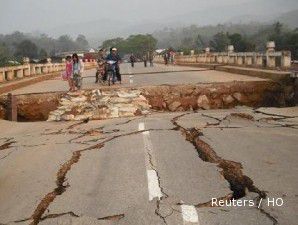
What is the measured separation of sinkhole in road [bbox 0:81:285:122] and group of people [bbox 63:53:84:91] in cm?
110

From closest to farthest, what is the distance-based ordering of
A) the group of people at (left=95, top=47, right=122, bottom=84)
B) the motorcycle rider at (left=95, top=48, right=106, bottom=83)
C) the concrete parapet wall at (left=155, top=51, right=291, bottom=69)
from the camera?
the concrete parapet wall at (left=155, top=51, right=291, bottom=69) → the group of people at (left=95, top=47, right=122, bottom=84) → the motorcycle rider at (left=95, top=48, right=106, bottom=83)

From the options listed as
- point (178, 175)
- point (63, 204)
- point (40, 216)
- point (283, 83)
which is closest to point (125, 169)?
point (178, 175)

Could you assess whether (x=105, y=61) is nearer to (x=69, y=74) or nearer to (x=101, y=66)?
(x=101, y=66)

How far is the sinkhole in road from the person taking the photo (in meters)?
14.6

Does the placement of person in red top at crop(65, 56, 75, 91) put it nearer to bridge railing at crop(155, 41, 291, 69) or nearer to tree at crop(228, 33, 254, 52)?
bridge railing at crop(155, 41, 291, 69)

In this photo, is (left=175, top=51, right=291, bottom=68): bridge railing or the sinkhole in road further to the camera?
(left=175, top=51, right=291, bottom=68): bridge railing

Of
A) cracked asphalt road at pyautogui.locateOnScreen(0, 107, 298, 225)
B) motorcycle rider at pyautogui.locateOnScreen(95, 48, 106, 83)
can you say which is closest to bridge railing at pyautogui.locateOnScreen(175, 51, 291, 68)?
motorcycle rider at pyautogui.locateOnScreen(95, 48, 106, 83)

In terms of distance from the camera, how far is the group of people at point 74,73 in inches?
654

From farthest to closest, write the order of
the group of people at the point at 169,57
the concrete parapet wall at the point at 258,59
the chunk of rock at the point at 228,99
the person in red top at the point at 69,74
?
the group of people at the point at 169,57 < the concrete parapet wall at the point at 258,59 < the person in red top at the point at 69,74 < the chunk of rock at the point at 228,99

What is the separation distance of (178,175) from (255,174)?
1124 mm

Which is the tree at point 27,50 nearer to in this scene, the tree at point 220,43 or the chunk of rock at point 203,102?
the tree at point 220,43

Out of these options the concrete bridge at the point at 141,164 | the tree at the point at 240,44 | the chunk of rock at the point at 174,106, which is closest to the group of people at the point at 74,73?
the concrete bridge at the point at 141,164

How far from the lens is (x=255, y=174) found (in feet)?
20.2

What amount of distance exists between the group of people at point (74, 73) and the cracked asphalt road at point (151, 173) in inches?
229
